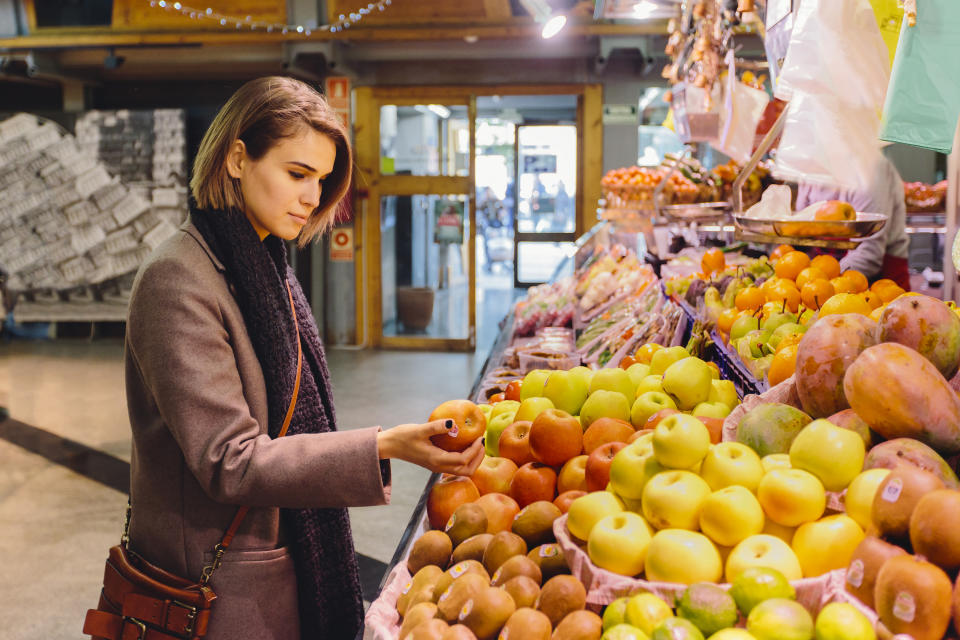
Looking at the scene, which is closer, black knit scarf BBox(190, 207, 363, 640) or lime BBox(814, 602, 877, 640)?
lime BBox(814, 602, 877, 640)

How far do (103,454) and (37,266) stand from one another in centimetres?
518

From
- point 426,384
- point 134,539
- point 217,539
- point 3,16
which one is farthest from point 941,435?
point 3,16

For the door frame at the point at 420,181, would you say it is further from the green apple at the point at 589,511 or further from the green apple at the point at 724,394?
the green apple at the point at 589,511

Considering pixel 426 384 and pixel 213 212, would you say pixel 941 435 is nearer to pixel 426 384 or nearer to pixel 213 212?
pixel 213 212

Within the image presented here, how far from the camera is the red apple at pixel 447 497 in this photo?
67.1 inches

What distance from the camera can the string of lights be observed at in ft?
26.1

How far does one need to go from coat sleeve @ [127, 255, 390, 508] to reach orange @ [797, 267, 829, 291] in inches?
68.1

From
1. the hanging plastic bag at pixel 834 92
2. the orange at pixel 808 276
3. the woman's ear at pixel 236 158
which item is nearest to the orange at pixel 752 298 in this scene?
the orange at pixel 808 276

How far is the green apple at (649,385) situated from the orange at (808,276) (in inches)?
32.6

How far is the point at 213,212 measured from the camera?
156cm

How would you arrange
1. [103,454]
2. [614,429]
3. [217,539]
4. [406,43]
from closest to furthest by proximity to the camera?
[217,539] → [614,429] → [103,454] → [406,43]

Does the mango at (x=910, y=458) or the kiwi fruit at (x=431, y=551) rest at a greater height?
the mango at (x=910, y=458)

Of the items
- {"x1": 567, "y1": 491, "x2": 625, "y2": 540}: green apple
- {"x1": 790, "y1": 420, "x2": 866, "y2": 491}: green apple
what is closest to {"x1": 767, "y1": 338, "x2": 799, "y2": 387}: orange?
{"x1": 790, "y1": 420, "x2": 866, "y2": 491}: green apple

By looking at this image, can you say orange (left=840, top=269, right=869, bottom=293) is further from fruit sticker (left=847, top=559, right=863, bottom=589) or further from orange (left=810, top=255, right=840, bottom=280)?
fruit sticker (left=847, top=559, right=863, bottom=589)
